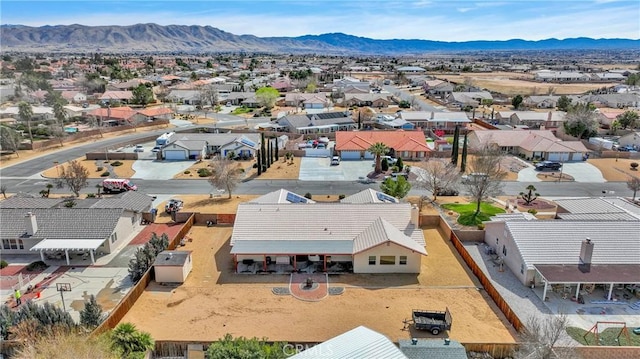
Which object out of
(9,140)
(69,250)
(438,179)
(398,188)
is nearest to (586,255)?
(398,188)

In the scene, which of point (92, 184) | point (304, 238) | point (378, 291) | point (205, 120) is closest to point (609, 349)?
point (378, 291)

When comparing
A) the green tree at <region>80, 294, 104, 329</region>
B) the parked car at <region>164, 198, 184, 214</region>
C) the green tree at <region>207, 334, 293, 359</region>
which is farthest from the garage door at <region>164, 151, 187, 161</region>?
the green tree at <region>207, 334, 293, 359</region>

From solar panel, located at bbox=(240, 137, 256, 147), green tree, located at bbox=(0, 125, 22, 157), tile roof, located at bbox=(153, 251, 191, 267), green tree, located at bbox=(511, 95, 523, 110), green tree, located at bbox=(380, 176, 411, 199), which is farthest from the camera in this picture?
green tree, located at bbox=(511, 95, 523, 110)

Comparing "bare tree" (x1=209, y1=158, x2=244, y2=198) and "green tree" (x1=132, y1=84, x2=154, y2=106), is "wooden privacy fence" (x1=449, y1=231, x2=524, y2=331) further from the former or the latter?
"green tree" (x1=132, y1=84, x2=154, y2=106)

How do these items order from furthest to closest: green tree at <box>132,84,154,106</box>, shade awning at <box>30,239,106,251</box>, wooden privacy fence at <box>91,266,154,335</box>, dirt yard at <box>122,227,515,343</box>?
green tree at <box>132,84,154,106</box> < shade awning at <box>30,239,106,251</box> < dirt yard at <box>122,227,515,343</box> < wooden privacy fence at <box>91,266,154,335</box>

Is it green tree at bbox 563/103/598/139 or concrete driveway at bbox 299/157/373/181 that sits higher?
green tree at bbox 563/103/598/139

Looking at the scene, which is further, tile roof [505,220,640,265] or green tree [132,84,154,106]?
green tree [132,84,154,106]

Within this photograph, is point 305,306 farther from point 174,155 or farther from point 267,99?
point 267,99
